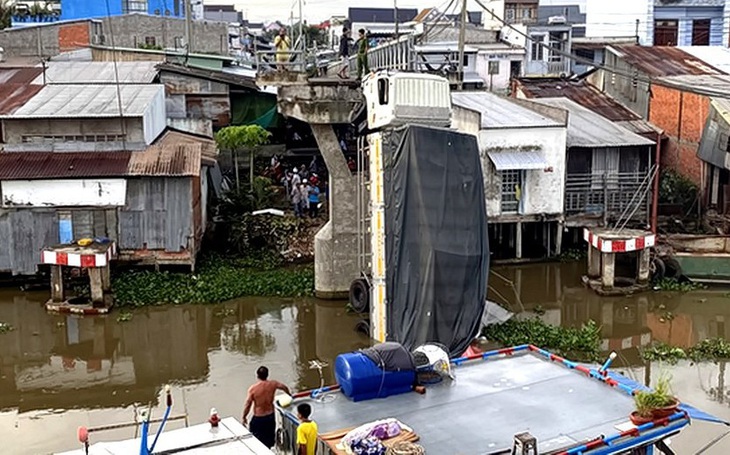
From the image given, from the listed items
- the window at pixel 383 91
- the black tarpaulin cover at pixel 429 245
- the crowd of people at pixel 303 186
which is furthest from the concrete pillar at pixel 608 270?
the crowd of people at pixel 303 186

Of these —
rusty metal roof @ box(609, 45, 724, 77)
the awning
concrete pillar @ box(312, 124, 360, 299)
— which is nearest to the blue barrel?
concrete pillar @ box(312, 124, 360, 299)

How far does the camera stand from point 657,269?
20891 mm

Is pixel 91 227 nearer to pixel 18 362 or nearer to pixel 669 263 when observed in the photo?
pixel 18 362

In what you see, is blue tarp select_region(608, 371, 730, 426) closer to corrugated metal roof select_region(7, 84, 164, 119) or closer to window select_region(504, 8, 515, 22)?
corrugated metal roof select_region(7, 84, 164, 119)

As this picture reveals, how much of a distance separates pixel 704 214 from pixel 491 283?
8.05 m

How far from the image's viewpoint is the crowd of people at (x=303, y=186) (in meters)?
24.2

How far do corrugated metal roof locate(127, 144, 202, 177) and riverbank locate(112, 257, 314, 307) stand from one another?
249cm

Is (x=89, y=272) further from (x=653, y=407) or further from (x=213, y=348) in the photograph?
(x=653, y=407)

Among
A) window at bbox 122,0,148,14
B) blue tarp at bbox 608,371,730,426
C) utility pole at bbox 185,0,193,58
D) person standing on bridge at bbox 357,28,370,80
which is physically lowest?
blue tarp at bbox 608,371,730,426

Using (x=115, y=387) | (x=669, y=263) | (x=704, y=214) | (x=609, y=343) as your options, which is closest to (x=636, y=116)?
(x=704, y=214)

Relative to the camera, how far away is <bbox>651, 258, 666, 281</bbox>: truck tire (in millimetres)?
20812

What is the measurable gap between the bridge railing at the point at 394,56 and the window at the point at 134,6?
29.0 m

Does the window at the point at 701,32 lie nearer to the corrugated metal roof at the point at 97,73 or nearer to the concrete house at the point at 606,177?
the concrete house at the point at 606,177

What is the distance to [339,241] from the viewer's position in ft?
64.3
